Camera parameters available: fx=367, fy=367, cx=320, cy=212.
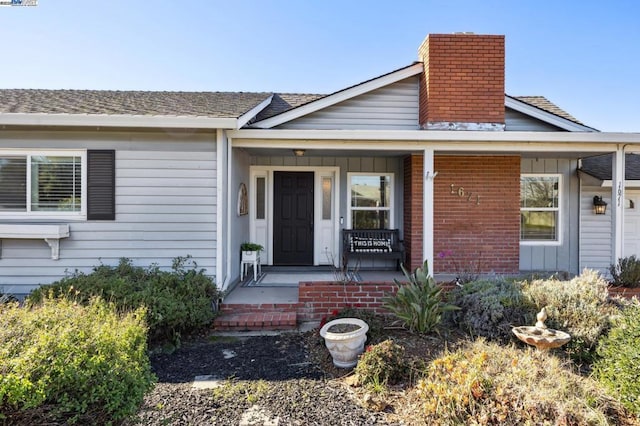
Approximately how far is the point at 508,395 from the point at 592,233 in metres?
6.82

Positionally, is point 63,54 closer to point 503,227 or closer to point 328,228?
point 328,228

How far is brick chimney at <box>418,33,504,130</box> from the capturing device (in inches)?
268

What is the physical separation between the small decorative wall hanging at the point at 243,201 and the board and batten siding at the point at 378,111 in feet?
6.10

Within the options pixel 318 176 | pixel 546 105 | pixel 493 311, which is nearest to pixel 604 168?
pixel 546 105

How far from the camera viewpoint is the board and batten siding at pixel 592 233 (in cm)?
784

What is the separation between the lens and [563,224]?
7.86 metres

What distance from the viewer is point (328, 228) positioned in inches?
321

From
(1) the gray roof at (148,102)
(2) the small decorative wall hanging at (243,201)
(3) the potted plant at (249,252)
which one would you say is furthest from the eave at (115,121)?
(3) the potted plant at (249,252)

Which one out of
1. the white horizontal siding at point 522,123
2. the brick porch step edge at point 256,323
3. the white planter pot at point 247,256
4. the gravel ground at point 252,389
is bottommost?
the gravel ground at point 252,389

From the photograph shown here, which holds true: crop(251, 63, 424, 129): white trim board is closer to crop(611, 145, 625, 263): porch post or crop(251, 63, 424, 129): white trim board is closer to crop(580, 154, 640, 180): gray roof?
crop(611, 145, 625, 263): porch post

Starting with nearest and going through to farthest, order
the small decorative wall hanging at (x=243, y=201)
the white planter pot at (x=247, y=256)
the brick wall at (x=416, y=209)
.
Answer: the small decorative wall hanging at (x=243, y=201) → the white planter pot at (x=247, y=256) → the brick wall at (x=416, y=209)

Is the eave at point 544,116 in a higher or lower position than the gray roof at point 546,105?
lower

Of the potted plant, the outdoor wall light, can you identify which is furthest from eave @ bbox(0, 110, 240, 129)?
the outdoor wall light

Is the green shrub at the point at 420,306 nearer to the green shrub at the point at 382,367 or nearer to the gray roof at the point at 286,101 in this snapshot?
the green shrub at the point at 382,367
